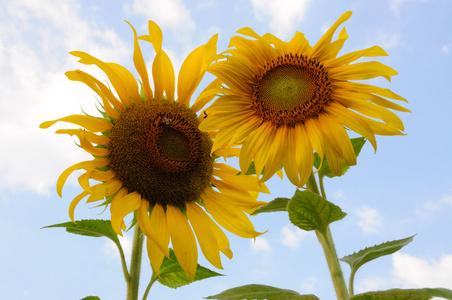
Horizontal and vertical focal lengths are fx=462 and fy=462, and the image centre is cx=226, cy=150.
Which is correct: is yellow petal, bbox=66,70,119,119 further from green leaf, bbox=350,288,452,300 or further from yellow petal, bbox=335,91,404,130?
green leaf, bbox=350,288,452,300

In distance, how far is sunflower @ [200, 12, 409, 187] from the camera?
2.01m

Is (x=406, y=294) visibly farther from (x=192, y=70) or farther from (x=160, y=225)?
(x=192, y=70)

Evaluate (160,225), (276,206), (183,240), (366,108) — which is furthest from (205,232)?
(366,108)

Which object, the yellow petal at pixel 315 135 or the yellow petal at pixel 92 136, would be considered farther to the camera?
the yellow petal at pixel 92 136

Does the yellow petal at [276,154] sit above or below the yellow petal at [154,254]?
above

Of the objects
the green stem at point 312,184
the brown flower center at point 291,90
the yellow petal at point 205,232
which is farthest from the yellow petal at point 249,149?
the yellow petal at point 205,232

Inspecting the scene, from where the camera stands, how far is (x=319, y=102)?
2166 mm

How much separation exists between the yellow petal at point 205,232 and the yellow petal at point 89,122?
64 cm

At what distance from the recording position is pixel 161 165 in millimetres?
2533

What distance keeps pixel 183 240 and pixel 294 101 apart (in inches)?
36.2

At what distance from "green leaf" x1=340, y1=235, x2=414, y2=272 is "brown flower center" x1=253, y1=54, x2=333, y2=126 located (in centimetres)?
66

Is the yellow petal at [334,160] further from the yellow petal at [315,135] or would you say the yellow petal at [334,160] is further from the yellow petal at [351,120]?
the yellow petal at [351,120]

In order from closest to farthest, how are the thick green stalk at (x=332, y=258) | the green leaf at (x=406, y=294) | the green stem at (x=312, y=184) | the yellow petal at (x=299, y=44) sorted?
1. the green leaf at (x=406, y=294)
2. the thick green stalk at (x=332, y=258)
3. the green stem at (x=312, y=184)
4. the yellow petal at (x=299, y=44)

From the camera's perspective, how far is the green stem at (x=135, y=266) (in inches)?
99.0
